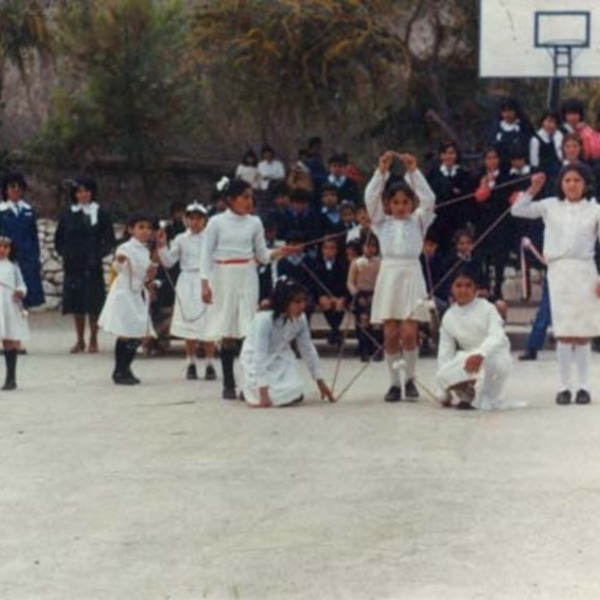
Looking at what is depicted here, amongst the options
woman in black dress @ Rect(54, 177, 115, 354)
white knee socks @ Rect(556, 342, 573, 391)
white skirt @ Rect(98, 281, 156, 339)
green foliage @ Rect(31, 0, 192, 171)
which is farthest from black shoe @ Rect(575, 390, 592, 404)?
green foliage @ Rect(31, 0, 192, 171)

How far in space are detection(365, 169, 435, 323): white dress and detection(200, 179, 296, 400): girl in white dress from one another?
0.93 m

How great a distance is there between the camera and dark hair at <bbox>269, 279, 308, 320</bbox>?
14.3m

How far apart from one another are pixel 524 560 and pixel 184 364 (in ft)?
31.6

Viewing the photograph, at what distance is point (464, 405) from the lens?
46.2ft

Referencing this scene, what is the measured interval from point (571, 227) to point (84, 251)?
6.96 m

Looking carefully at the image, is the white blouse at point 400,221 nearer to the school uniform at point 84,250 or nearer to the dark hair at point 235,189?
the dark hair at point 235,189

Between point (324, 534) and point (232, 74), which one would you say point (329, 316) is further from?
point (324, 534)

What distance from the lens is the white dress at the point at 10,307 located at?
15977 mm

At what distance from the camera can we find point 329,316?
1923 centimetres

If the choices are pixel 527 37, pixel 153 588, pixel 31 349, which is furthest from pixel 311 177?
pixel 153 588

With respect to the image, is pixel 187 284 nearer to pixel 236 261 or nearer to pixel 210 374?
pixel 210 374

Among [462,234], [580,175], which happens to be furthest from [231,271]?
[462,234]

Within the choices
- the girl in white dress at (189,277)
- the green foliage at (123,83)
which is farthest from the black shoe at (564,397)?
the green foliage at (123,83)

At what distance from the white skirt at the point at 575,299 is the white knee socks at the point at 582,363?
11 centimetres
